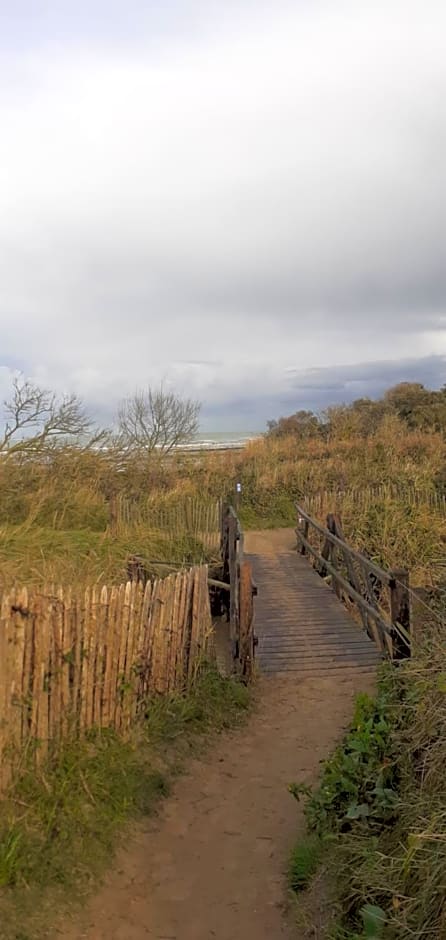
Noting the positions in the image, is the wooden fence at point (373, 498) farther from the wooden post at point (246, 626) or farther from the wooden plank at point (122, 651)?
the wooden plank at point (122, 651)

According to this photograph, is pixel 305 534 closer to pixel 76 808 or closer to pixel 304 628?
pixel 304 628

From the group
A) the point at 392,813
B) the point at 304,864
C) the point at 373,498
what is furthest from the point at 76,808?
the point at 373,498

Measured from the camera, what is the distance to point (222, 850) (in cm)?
418

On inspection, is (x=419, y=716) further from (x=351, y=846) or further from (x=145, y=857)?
(x=145, y=857)

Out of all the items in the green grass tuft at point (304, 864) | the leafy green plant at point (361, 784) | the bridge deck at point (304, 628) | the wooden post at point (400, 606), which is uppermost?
the wooden post at point (400, 606)

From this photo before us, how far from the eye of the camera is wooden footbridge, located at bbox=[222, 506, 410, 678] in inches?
278

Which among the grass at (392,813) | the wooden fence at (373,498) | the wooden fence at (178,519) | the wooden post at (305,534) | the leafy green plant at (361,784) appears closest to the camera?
the grass at (392,813)

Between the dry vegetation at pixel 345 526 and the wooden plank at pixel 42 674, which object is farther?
the wooden plank at pixel 42 674

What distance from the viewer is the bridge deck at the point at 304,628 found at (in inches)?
306

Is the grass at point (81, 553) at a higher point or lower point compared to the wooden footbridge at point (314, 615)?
higher

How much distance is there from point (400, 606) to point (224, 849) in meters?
2.79

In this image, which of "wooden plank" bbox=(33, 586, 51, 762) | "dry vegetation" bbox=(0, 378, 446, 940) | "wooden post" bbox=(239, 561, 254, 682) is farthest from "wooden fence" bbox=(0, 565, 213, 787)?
→ "wooden post" bbox=(239, 561, 254, 682)

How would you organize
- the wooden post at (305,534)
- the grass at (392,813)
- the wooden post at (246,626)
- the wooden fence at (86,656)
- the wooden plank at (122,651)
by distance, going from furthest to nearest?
the wooden post at (305,534)
the wooden post at (246,626)
the wooden plank at (122,651)
the wooden fence at (86,656)
the grass at (392,813)

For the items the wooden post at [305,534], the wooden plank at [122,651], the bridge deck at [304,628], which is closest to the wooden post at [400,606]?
the bridge deck at [304,628]
